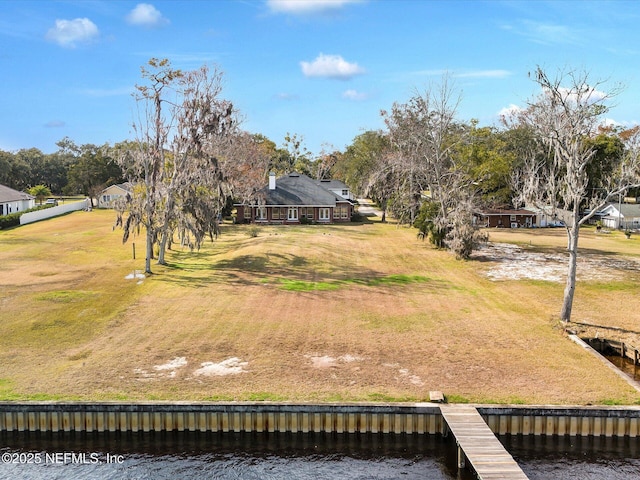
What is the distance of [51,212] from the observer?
69.5 meters

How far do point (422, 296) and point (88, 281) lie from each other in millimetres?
18006

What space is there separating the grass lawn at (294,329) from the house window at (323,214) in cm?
2463

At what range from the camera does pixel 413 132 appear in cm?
5878

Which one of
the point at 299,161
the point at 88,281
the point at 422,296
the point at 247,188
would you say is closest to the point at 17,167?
the point at 299,161

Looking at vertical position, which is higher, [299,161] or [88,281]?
[299,161]

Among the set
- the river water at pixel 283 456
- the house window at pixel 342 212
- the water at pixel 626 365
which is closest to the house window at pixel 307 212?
the house window at pixel 342 212

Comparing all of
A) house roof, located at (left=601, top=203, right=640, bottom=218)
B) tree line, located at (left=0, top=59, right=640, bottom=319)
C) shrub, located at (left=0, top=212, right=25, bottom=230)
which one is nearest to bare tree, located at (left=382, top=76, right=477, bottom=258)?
tree line, located at (left=0, top=59, right=640, bottom=319)

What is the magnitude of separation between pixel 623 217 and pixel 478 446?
58731mm

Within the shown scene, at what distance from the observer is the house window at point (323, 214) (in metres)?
65.0

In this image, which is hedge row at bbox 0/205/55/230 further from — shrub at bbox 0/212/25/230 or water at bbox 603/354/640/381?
water at bbox 603/354/640/381

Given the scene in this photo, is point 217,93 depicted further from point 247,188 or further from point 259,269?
point 247,188

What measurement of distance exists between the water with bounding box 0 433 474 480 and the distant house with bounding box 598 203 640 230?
5632 cm

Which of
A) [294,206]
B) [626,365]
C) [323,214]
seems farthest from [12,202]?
[626,365]

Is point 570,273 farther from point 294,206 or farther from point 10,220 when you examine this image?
point 10,220
